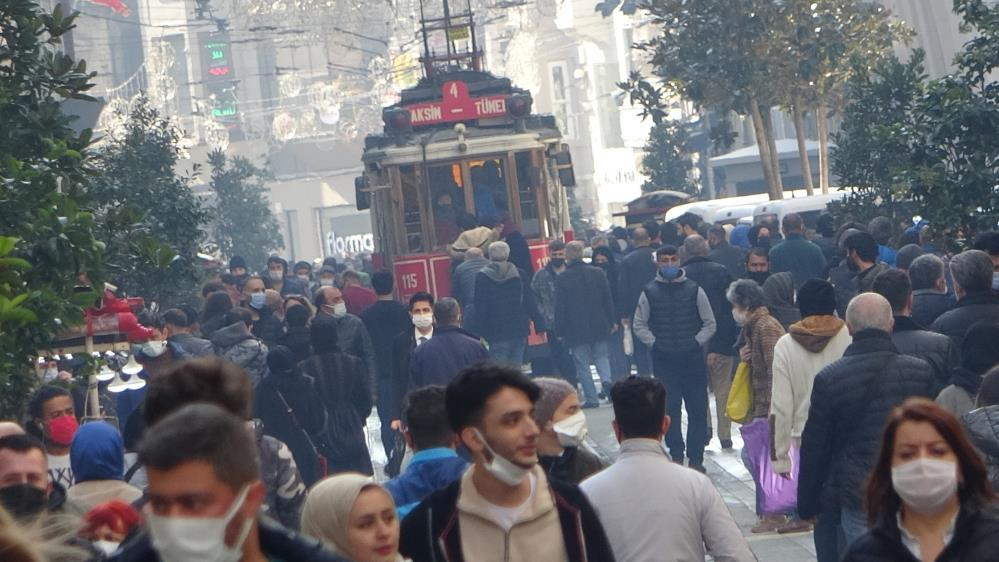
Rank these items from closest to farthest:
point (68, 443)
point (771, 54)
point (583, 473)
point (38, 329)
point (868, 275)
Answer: point (583, 473), point (68, 443), point (38, 329), point (868, 275), point (771, 54)

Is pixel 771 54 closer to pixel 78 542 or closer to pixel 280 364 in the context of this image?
pixel 280 364

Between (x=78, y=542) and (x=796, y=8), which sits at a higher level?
(x=796, y=8)

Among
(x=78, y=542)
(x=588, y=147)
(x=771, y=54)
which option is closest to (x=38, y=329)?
(x=78, y=542)

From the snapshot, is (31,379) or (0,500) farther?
(31,379)

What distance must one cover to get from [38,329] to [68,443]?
0.86m

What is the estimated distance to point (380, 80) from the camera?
91312 millimetres

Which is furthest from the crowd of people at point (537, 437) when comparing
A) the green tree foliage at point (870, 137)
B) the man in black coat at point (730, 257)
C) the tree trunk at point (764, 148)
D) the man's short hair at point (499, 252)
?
the tree trunk at point (764, 148)

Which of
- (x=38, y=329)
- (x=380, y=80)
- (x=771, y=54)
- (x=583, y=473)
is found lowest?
Result: (x=583, y=473)

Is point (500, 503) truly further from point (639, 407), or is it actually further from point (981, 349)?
point (981, 349)

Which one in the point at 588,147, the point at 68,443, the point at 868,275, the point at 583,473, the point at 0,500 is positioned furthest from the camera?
the point at 588,147

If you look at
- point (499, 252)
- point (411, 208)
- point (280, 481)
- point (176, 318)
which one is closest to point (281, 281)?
point (411, 208)

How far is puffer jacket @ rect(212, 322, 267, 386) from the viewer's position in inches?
Result: 464

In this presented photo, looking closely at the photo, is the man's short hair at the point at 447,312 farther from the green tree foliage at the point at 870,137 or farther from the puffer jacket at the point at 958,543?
the green tree foliage at the point at 870,137

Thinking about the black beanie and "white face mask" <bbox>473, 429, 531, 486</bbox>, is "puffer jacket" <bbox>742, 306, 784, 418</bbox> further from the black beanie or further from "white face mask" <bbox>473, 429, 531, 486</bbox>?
"white face mask" <bbox>473, 429, 531, 486</bbox>
